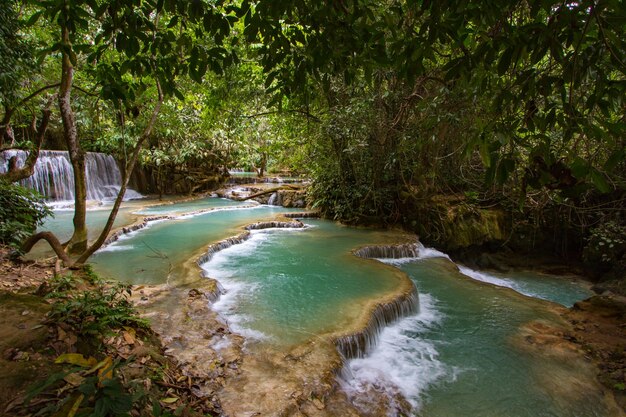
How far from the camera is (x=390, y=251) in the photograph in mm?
8938

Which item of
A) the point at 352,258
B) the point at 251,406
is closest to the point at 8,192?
the point at 251,406

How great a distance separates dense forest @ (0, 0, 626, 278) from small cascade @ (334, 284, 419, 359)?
253 centimetres

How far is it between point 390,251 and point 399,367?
4.66 m

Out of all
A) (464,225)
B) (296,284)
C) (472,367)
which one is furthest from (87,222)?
(464,225)

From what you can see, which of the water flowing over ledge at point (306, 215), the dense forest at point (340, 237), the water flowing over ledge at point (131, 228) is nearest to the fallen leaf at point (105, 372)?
the dense forest at point (340, 237)

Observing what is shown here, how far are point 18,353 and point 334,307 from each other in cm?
389

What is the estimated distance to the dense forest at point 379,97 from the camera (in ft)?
5.43

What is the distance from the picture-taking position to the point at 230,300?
5570 millimetres

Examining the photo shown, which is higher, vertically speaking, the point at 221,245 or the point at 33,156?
the point at 33,156

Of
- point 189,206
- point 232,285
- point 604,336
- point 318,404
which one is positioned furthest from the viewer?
point 189,206

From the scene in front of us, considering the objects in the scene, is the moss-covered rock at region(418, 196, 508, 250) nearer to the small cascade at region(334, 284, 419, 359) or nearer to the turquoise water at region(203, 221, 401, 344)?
the turquoise water at region(203, 221, 401, 344)

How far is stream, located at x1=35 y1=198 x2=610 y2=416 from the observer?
13.1 ft

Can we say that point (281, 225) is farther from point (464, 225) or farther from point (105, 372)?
point (105, 372)

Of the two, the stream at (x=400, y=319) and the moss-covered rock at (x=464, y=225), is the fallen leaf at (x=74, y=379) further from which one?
the moss-covered rock at (x=464, y=225)
